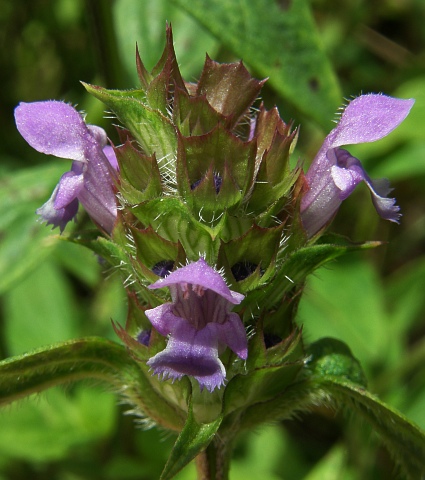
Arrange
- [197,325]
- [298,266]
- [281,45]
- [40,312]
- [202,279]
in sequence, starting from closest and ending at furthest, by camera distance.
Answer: [202,279] < [197,325] < [298,266] < [281,45] < [40,312]

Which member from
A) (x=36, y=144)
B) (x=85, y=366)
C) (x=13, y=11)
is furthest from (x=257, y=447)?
(x=13, y=11)

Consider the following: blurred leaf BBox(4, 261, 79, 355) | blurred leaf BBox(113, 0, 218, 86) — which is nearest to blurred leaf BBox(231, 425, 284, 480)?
blurred leaf BBox(4, 261, 79, 355)

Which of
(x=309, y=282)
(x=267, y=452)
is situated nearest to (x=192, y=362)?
(x=309, y=282)

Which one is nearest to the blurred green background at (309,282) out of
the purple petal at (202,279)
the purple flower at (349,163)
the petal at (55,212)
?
the petal at (55,212)

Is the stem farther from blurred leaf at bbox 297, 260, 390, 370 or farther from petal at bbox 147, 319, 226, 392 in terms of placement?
blurred leaf at bbox 297, 260, 390, 370

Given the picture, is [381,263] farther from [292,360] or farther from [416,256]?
[292,360]

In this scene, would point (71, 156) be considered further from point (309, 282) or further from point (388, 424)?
point (309, 282)

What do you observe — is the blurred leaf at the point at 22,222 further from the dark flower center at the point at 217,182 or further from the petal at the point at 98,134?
the dark flower center at the point at 217,182
